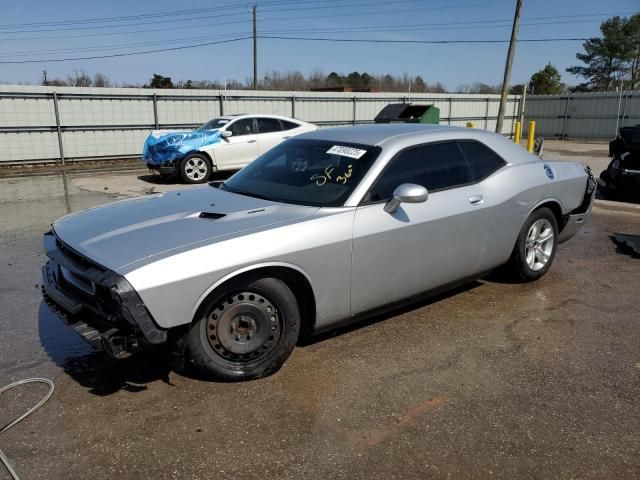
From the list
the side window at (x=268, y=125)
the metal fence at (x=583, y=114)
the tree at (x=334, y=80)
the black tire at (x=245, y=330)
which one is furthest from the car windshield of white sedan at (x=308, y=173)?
the tree at (x=334, y=80)

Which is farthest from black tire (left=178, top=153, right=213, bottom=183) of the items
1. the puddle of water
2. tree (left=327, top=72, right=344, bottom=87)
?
tree (left=327, top=72, right=344, bottom=87)

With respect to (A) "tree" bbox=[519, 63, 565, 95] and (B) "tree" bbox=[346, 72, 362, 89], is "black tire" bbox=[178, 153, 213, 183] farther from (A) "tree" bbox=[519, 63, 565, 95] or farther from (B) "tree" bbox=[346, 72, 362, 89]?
(B) "tree" bbox=[346, 72, 362, 89]

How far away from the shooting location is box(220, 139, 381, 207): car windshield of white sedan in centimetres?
380

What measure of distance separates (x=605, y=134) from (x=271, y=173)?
25.7 m

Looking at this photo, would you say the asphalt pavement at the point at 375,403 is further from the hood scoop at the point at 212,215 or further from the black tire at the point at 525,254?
the hood scoop at the point at 212,215

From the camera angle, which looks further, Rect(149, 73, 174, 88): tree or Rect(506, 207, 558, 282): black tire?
Rect(149, 73, 174, 88): tree

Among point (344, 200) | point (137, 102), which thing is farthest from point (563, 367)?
point (137, 102)

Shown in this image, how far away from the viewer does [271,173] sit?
4379 mm

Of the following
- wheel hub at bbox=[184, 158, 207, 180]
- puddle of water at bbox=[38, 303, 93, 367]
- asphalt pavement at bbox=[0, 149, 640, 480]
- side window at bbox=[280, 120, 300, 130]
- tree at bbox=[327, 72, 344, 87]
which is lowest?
puddle of water at bbox=[38, 303, 93, 367]

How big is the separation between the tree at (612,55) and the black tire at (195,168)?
5365 cm

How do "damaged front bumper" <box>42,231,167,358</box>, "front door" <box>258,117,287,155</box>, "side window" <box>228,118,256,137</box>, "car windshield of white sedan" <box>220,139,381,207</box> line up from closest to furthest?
"damaged front bumper" <box>42,231,167,358</box> < "car windshield of white sedan" <box>220,139,381,207</box> < "side window" <box>228,118,256,137</box> < "front door" <box>258,117,287,155</box>

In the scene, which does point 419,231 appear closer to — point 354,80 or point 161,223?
point 161,223

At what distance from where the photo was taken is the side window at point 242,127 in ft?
41.5

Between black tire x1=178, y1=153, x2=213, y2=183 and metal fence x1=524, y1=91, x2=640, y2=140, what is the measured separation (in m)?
20.8
